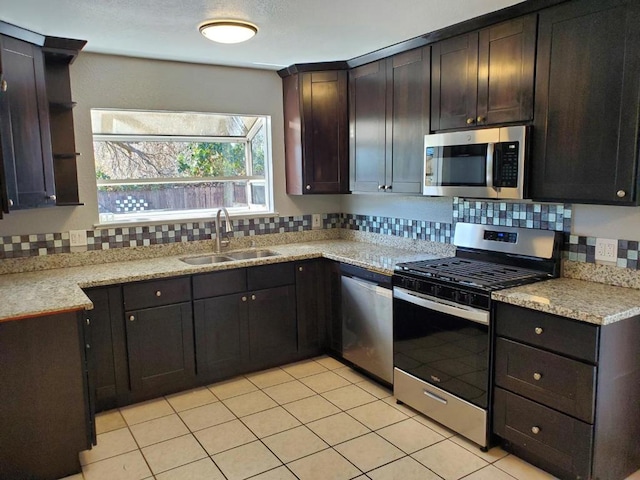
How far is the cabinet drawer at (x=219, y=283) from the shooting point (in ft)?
10.8

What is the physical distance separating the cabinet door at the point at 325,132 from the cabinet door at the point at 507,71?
1333 mm

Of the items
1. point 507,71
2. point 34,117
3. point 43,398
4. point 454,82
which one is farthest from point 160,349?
point 507,71

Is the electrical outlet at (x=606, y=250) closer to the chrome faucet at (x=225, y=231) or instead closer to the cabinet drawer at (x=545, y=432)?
the cabinet drawer at (x=545, y=432)

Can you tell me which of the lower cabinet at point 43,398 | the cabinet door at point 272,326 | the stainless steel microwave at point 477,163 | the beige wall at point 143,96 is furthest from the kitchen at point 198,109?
the lower cabinet at point 43,398

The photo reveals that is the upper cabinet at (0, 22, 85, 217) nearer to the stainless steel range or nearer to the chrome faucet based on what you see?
the chrome faucet

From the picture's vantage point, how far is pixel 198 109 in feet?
12.4

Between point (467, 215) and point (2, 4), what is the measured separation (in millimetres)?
2826

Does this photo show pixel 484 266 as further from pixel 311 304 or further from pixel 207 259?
pixel 207 259

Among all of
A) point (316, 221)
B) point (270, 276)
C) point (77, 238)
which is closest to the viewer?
point (77, 238)

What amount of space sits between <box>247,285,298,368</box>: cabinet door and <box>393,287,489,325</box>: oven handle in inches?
38.0

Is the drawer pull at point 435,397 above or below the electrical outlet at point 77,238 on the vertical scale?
below

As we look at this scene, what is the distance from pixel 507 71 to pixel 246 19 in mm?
1428

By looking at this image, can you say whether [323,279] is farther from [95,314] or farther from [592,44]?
[592,44]

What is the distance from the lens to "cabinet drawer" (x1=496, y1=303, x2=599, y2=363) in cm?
206
